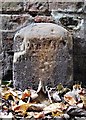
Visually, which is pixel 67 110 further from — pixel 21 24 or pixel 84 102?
pixel 21 24

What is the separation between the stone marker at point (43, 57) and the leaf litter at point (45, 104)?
0.37ft

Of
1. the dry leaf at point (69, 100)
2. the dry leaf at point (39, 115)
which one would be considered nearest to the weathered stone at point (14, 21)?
the dry leaf at point (69, 100)

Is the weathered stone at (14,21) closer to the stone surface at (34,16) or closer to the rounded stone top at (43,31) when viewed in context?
the stone surface at (34,16)

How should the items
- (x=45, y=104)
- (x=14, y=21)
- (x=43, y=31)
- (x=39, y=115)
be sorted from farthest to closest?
(x=14, y=21)
(x=43, y=31)
(x=45, y=104)
(x=39, y=115)

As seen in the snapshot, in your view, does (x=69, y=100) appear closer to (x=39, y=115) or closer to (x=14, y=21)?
(x=39, y=115)

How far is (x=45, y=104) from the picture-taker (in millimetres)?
2207

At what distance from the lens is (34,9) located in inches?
113

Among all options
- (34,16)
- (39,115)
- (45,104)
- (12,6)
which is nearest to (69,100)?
(45,104)

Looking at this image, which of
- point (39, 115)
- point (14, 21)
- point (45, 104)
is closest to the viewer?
point (39, 115)

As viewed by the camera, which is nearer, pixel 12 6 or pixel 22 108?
pixel 22 108

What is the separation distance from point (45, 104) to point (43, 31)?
0.59 metres

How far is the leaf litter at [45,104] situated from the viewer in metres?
2.03

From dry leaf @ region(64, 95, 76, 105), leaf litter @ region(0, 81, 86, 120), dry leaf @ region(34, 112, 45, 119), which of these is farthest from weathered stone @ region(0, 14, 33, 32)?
dry leaf @ region(34, 112, 45, 119)

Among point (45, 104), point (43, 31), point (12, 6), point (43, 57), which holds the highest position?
point (12, 6)
